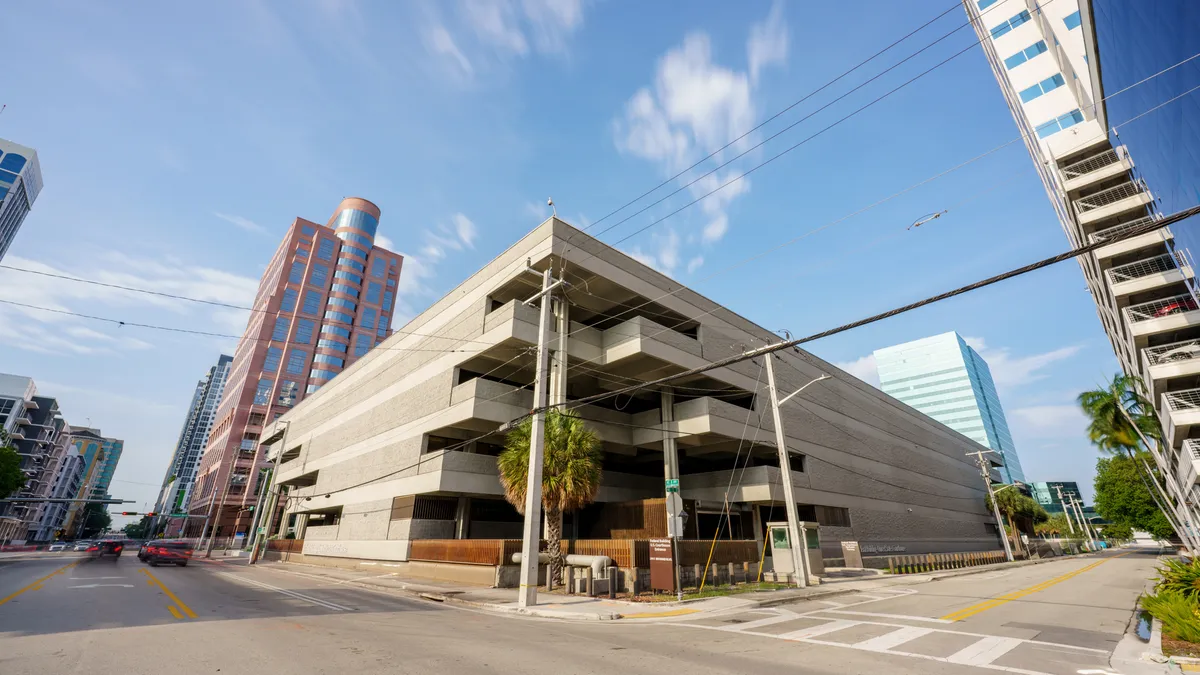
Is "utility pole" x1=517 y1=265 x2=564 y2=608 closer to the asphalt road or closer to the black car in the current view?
the asphalt road

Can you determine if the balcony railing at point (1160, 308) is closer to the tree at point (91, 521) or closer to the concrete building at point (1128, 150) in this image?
the concrete building at point (1128, 150)

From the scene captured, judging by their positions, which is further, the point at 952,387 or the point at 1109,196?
the point at 952,387

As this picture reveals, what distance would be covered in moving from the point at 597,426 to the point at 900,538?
3421 cm

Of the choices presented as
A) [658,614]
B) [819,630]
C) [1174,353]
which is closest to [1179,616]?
[819,630]

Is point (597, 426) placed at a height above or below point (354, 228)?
below

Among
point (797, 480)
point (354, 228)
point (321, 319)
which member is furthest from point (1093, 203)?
point (354, 228)

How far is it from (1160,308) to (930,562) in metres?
25.6

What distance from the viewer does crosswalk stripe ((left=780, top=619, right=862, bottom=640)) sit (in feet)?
33.1

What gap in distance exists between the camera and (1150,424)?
36.1m

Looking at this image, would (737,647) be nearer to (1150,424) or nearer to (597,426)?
(597,426)

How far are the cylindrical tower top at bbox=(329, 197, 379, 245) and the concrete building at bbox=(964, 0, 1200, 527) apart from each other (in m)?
114

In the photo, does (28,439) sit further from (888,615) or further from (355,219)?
(888,615)

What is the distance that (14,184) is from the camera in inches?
3932

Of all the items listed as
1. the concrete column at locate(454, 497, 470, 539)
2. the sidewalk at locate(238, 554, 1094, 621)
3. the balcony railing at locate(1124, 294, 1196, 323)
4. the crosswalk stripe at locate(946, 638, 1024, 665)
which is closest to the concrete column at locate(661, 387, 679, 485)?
the sidewalk at locate(238, 554, 1094, 621)
